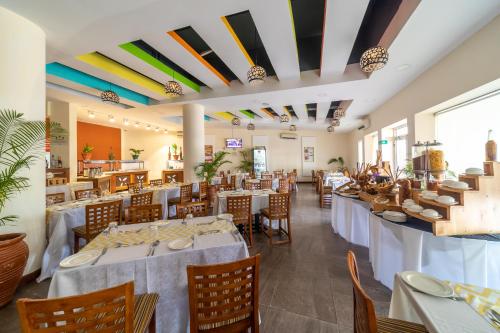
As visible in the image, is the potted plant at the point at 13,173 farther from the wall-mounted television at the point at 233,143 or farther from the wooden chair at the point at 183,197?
the wall-mounted television at the point at 233,143

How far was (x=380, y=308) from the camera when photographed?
1.95 metres

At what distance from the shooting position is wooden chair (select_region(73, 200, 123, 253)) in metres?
2.70

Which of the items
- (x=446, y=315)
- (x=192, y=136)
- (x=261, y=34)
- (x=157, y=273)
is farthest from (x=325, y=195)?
(x=157, y=273)

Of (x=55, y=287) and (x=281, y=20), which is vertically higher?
(x=281, y=20)

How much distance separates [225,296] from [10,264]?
8.39ft

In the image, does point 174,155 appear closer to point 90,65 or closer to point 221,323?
point 90,65

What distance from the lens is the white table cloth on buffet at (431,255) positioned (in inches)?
64.7

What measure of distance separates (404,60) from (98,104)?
7795 millimetres

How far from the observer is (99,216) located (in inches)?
114

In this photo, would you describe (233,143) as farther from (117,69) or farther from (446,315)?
(446,315)

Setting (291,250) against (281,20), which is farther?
(291,250)

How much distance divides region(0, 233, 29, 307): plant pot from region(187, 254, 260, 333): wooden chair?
235cm

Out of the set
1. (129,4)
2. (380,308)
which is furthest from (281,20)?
(380,308)

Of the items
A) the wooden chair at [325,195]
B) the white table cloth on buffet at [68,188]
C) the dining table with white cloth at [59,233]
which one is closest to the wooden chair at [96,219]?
the dining table with white cloth at [59,233]
